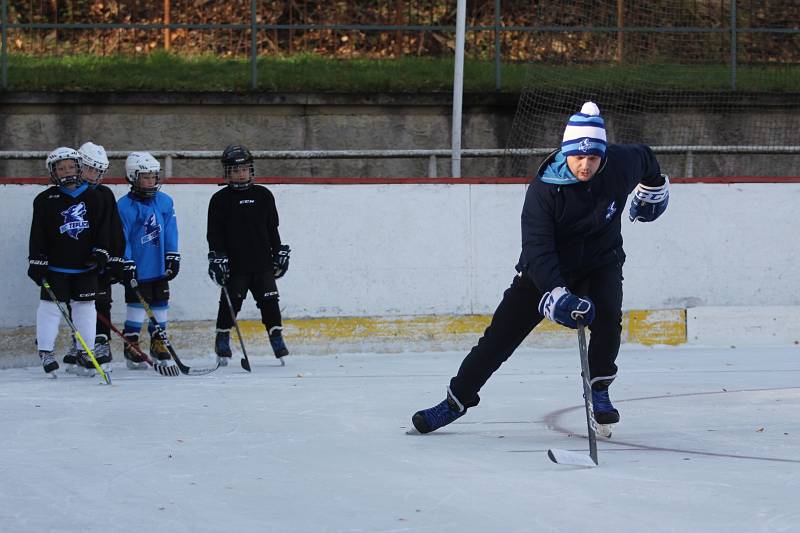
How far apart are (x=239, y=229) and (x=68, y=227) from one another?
1.04 m

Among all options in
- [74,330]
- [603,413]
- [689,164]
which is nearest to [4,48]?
[74,330]

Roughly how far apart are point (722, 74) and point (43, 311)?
690cm

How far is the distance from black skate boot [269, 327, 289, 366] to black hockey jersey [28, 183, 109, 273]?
3.71 ft

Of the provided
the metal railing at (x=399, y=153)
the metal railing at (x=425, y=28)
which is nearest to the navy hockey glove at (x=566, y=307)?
the metal railing at (x=399, y=153)

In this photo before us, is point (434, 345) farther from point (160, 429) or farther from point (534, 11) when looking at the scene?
point (534, 11)

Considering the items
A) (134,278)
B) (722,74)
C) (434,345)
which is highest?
(722,74)

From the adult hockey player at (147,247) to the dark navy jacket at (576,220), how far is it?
3.51m

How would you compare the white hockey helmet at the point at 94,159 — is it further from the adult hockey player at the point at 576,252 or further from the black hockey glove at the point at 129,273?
the adult hockey player at the point at 576,252

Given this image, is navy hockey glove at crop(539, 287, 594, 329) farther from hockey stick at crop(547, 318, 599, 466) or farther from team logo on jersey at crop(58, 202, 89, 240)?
team logo on jersey at crop(58, 202, 89, 240)

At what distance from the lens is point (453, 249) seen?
891 centimetres

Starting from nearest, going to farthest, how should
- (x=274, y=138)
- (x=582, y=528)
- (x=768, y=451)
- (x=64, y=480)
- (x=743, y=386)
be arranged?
(x=582, y=528)
(x=64, y=480)
(x=768, y=451)
(x=743, y=386)
(x=274, y=138)

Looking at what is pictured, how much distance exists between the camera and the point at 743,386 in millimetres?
6879

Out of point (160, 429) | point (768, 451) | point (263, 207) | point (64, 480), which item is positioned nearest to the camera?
point (64, 480)

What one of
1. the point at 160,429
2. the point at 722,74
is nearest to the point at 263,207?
the point at 160,429
